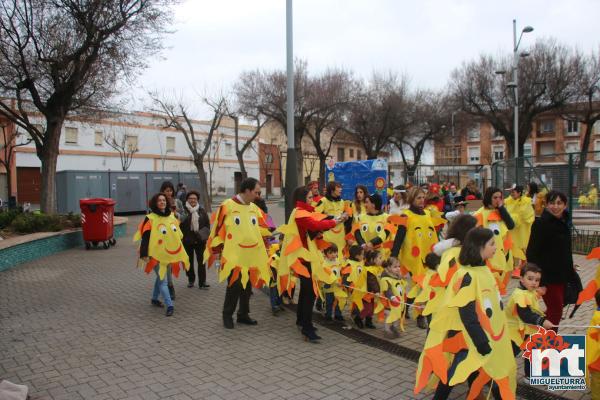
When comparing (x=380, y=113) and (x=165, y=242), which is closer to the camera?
(x=165, y=242)

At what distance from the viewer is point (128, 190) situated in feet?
89.7

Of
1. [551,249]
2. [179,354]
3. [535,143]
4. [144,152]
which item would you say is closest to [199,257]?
[179,354]

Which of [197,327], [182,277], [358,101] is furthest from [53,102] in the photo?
[358,101]

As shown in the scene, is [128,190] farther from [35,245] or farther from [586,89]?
[586,89]

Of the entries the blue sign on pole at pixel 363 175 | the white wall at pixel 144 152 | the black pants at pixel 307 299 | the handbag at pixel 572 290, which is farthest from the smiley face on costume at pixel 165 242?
the white wall at pixel 144 152

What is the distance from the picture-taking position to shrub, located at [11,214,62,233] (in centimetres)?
1319

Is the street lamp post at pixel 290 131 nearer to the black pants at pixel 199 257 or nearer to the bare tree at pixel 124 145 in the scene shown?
the black pants at pixel 199 257

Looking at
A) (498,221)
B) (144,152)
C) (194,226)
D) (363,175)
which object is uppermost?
(144,152)

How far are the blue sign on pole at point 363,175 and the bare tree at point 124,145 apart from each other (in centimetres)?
2517

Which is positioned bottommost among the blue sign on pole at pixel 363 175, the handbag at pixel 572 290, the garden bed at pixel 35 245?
the garden bed at pixel 35 245

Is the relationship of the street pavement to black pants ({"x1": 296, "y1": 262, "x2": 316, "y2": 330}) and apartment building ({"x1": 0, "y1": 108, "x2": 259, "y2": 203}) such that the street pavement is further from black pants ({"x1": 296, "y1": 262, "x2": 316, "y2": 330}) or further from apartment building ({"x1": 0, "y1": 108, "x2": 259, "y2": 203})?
apartment building ({"x1": 0, "y1": 108, "x2": 259, "y2": 203})

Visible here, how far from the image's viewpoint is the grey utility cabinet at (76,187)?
981 inches

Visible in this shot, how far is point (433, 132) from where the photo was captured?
120 ft

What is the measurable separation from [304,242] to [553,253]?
2536 millimetres
